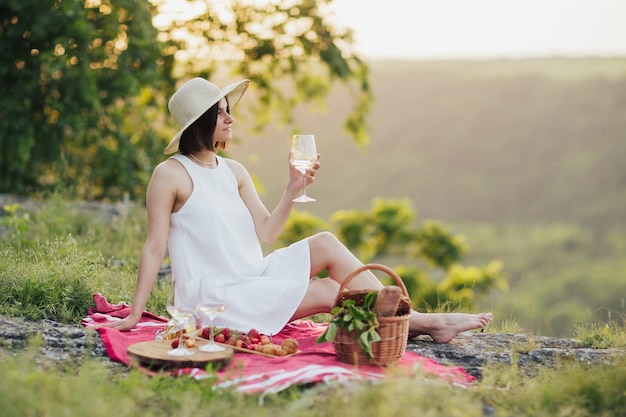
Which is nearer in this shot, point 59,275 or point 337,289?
point 337,289

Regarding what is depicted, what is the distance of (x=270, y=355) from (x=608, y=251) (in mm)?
35815

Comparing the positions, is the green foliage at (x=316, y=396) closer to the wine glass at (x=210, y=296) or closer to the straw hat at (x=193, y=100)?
the wine glass at (x=210, y=296)

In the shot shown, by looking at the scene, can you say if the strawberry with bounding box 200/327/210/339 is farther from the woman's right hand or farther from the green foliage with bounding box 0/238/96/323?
the green foliage with bounding box 0/238/96/323

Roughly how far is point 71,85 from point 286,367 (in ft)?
23.7

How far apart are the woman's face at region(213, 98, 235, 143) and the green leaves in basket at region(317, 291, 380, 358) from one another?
1309 millimetres

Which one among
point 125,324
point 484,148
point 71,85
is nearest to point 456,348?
point 125,324

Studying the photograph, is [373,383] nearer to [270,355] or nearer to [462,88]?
[270,355]

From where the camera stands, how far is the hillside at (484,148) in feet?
125

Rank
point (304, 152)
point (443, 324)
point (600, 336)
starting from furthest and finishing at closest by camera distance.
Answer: point (600, 336), point (443, 324), point (304, 152)

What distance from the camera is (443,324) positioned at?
4250 mm

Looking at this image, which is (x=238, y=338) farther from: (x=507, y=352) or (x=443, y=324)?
(x=507, y=352)

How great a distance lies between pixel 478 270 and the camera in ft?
55.3

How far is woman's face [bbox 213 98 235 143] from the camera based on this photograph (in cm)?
424

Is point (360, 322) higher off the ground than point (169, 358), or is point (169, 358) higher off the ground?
point (360, 322)
